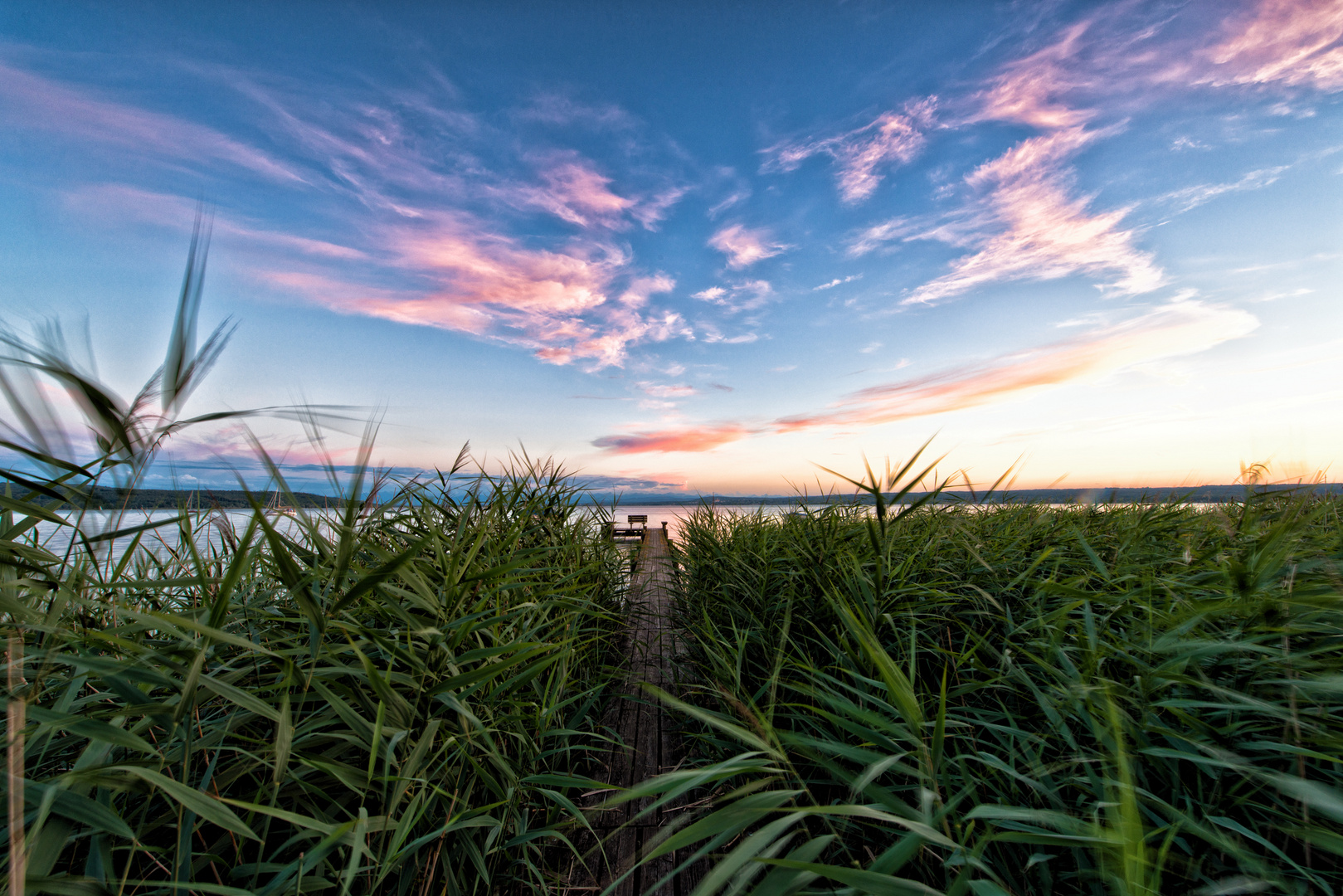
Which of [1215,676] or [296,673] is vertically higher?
[296,673]

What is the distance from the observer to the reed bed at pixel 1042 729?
927 millimetres

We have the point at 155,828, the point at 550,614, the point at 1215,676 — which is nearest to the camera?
the point at 155,828

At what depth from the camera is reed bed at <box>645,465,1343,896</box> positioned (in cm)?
93

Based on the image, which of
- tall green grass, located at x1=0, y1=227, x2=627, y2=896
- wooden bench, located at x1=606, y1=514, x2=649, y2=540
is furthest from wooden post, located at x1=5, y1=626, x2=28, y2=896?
wooden bench, located at x1=606, y1=514, x2=649, y2=540

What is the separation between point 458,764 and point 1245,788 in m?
2.19

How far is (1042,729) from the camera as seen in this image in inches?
61.9

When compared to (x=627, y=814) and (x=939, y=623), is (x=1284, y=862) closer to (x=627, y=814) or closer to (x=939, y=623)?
(x=939, y=623)

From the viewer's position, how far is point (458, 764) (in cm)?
150

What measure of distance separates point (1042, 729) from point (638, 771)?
163 centimetres

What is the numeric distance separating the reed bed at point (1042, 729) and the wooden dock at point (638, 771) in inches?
8.7

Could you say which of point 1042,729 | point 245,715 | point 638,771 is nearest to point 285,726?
point 245,715

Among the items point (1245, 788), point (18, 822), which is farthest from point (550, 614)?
point (1245, 788)

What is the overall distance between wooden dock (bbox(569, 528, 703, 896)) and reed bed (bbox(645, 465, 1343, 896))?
221mm

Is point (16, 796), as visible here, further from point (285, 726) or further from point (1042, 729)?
point (1042, 729)
